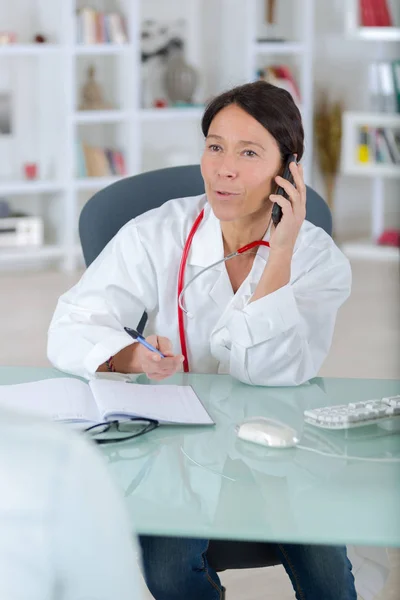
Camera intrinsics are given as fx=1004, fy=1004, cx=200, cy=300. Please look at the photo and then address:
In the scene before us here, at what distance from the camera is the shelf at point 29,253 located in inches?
238

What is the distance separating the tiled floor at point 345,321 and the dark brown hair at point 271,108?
207 centimetres

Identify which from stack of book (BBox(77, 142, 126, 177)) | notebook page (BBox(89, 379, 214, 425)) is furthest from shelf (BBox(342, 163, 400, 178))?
notebook page (BBox(89, 379, 214, 425))

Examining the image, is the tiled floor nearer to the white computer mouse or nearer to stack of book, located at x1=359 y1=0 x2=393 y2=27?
stack of book, located at x1=359 y1=0 x2=393 y2=27

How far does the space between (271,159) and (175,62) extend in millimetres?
4798

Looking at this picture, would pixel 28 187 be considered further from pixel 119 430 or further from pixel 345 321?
pixel 119 430

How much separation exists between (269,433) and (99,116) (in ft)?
16.7

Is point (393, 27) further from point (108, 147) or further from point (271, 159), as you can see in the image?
point (271, 159)

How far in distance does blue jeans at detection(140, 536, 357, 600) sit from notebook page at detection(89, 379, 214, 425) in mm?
220

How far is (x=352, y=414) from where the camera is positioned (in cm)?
142

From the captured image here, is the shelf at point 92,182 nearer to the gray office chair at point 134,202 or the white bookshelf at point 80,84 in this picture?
the white bookshelf at point 80,84

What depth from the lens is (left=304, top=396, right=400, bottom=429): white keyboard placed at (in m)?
1.42

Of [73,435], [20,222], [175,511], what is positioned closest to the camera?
[73,435]

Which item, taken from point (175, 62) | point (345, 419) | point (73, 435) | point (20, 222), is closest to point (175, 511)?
point (345, 419)

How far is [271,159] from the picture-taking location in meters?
1.89
